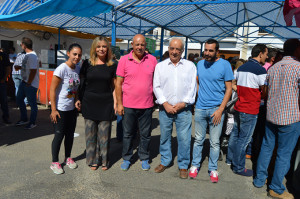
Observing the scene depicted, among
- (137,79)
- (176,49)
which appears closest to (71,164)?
(137,79)

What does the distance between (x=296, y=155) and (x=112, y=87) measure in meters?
2.78

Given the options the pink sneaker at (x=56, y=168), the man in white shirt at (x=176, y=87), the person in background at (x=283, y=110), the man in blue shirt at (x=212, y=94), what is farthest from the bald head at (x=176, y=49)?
the pink sneaker at (x=56, y=168)

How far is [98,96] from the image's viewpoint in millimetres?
3277

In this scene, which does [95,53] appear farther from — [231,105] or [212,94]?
[231,105]

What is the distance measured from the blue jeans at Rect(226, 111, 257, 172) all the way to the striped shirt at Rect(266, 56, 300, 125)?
1.36 ft

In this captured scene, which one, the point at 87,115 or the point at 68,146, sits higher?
the point at 87,115

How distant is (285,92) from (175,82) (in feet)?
4.42

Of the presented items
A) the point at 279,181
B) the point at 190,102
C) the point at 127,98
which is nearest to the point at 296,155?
the point at 279,181

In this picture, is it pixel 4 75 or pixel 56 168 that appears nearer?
pixel 56 168

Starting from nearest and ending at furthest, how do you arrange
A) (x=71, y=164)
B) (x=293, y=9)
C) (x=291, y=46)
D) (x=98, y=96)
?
(x=293, y=9) < (x=291, y=46) < (x=98, y=96) < (x=71, y=164)

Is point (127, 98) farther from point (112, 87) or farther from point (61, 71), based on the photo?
point (61, 71)

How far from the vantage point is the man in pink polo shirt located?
129 inches

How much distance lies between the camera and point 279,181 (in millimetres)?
2916

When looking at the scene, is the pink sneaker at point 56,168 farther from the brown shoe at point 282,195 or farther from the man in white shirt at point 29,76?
the brown shoe at point 282,195
